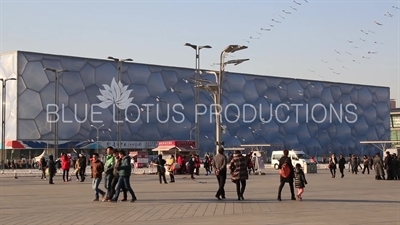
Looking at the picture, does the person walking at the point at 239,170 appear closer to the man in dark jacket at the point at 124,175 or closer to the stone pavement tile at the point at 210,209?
the stone pavement tile at the point at 210,209

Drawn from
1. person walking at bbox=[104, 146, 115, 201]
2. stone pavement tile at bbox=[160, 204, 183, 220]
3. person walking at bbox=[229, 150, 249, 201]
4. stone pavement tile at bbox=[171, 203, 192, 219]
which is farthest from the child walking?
person walking at bbox=[104, 146, 115, 201]

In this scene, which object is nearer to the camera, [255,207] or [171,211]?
[171,211]

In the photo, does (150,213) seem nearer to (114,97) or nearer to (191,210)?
(191,210)

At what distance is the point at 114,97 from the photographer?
75188 mm

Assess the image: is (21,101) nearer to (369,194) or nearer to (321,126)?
(321,126)

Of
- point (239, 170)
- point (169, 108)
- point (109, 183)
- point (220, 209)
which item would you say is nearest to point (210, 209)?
point (220, 209)

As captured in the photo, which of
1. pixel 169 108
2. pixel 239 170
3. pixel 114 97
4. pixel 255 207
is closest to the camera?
pixel 255 207

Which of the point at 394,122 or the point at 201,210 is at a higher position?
the point at 394,122

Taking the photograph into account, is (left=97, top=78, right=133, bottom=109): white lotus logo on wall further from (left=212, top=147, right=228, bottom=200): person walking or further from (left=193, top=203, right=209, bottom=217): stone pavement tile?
(left=193, top=203, right=209, bottom=217): stone pavement tile

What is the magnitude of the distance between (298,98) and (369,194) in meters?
73.6

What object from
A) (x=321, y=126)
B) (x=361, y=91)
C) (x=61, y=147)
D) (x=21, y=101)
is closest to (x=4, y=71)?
(x=21, y=101)

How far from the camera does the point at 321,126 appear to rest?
9231 cm

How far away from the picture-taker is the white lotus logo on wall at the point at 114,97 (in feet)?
243

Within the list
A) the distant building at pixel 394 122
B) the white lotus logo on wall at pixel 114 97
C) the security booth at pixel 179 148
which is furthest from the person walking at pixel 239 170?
the distant building at pixel 394 122
